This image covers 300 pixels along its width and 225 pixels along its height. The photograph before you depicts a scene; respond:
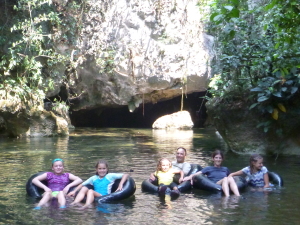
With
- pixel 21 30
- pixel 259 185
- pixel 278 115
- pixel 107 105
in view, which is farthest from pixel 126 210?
pixel 107 105

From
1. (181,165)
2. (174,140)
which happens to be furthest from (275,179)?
(174,140)

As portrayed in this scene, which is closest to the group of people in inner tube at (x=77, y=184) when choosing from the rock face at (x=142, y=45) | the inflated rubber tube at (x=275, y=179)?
the inflated rubber tube at (x=275, y=179)

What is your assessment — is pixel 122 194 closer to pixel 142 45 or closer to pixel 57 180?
pixel 57 180

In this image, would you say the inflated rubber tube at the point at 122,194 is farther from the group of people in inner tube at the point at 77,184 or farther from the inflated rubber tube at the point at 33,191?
the inflated rubber tube at the point at 33,191

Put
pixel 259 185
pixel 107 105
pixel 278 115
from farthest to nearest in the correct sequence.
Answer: pixel 107 105 → pixel 278 115 → pixel 259 185

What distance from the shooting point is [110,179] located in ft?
22.3

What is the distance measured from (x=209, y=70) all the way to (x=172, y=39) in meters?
2.64

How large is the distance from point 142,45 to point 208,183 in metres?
14.8

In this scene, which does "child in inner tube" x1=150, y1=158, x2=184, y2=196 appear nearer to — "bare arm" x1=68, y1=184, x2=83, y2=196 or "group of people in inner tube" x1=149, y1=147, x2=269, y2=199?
"group of people in inner tube" x1=149, y1=147, x2=269, y2=199

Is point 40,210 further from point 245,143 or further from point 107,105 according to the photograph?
point 107,105

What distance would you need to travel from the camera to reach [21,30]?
Result: 18109 millimetres

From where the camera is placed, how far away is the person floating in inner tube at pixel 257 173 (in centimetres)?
744

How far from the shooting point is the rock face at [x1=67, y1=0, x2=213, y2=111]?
20.6 m

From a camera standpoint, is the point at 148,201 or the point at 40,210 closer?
the point at 40,210
